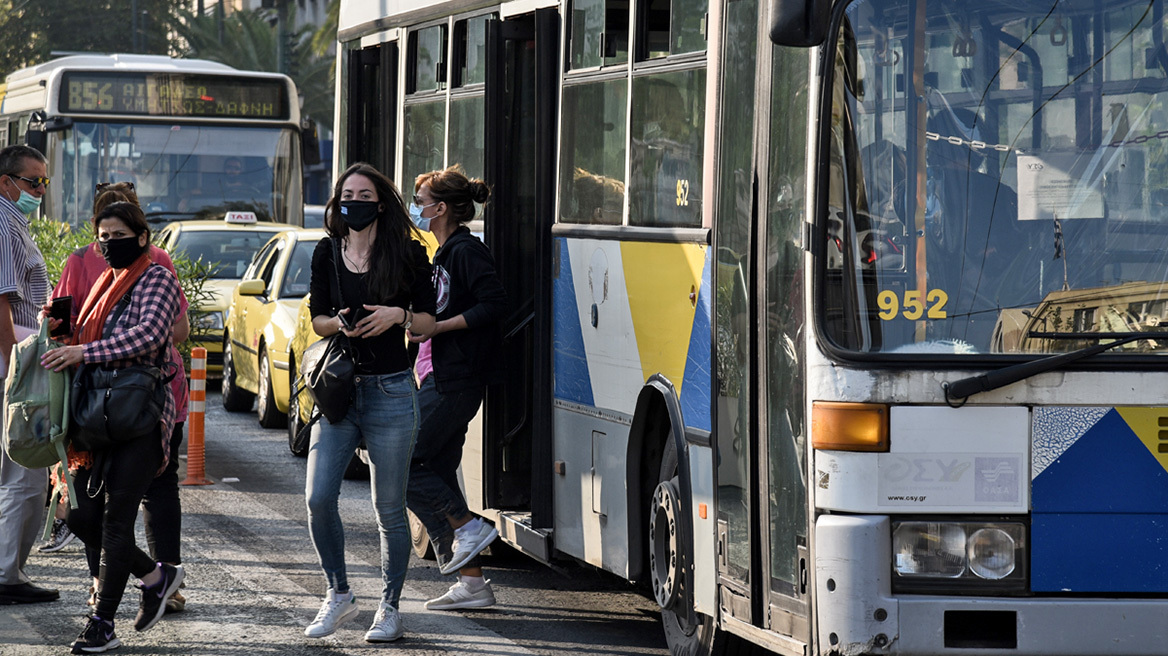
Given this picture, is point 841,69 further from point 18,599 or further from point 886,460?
point 18,599

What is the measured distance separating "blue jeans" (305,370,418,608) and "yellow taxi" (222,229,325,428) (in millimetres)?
6025

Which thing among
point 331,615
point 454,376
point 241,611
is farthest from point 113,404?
point 454,376

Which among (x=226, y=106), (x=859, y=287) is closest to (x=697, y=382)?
(x=859, y=287)

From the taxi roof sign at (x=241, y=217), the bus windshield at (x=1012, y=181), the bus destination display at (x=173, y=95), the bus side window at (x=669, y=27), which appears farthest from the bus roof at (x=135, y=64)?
the bus windshield at (x=1012, y=181)

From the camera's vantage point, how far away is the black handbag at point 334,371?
655cm

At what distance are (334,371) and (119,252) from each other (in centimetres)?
101

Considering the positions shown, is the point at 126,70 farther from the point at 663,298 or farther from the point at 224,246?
the point at 663,298

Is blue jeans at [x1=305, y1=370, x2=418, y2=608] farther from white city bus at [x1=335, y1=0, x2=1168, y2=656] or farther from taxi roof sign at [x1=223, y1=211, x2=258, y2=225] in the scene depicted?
taxi roof sign at [x1=223, y1=211, x2=258, y2=225]

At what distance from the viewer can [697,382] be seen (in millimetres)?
5918

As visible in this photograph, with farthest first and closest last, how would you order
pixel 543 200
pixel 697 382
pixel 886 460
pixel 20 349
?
pixel 543 200 < pixel 20 349 < pixel 697 382 < pixel 886 460

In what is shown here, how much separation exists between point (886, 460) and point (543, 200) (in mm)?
3067

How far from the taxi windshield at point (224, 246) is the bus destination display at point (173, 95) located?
→ 2.05 m

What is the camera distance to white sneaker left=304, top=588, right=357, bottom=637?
6.78 meters

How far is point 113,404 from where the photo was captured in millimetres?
6590
